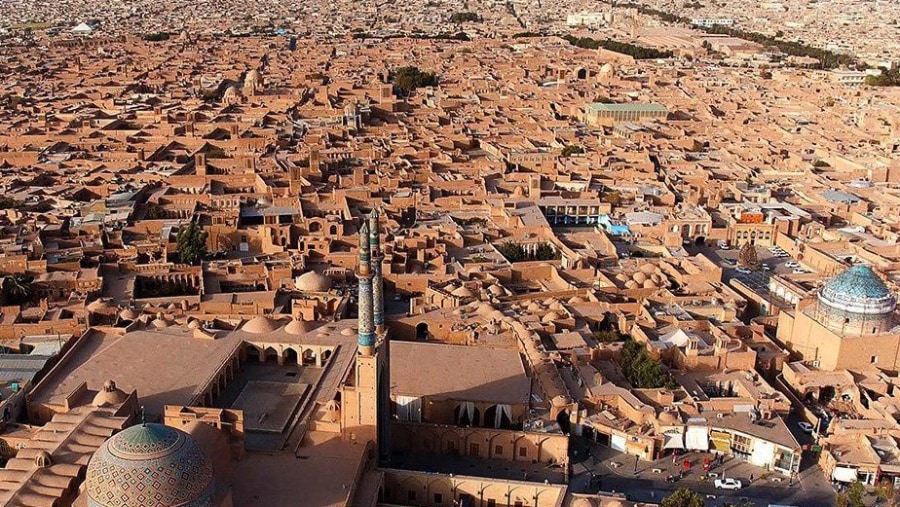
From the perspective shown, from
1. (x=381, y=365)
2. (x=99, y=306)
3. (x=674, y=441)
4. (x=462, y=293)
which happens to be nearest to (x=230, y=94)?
(x=99, y=306)

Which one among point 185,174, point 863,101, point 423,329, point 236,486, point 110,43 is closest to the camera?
point 236,486

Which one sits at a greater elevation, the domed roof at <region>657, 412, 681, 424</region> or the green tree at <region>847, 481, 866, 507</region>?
the domed roof at <region>657, 412, 681, 424</region>

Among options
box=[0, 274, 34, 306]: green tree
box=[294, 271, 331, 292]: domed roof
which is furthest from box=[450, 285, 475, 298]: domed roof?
box=[0, 274, 34, 306]: green tree

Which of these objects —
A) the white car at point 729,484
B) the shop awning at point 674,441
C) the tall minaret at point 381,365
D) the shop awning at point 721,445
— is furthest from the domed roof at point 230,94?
the white car at point 729,484

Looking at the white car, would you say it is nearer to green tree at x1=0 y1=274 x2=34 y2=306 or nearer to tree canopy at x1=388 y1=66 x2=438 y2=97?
green tree at x1=0 y1=274 x2=34 y2=306

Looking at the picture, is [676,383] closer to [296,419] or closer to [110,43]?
[296,419]

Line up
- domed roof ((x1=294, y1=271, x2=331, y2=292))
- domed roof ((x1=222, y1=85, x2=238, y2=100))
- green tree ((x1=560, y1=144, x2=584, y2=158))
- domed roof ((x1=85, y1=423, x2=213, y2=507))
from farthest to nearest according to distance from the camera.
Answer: domed roof ((x1=222, y1=85, x2=238, y2=100)) → green tree ((x1=560, y1=144, x2=584, y2=158)) → domed roof ((x1=294, y1=271, x2=331, y2=292)) → domed roof ((x1=85, y1=423, x2=213, y2=507))

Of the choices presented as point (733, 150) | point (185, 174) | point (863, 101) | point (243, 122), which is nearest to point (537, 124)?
point (733, 150)

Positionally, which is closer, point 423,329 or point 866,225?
point 423,329
